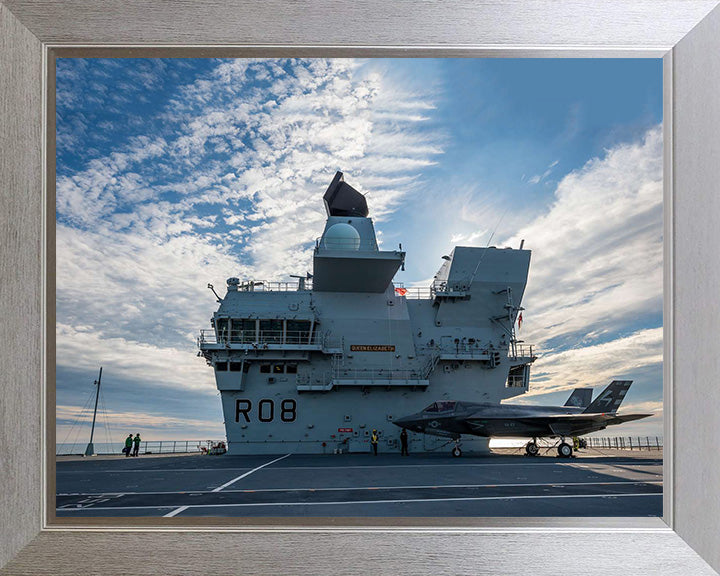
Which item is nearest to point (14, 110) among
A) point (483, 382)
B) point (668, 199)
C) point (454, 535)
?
point (454, 535)

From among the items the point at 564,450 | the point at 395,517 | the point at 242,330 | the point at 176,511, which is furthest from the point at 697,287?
the point at 242,330


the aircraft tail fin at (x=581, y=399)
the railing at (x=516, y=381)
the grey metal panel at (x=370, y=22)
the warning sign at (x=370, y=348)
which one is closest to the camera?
the grey metal panel at (x=370, y=22)

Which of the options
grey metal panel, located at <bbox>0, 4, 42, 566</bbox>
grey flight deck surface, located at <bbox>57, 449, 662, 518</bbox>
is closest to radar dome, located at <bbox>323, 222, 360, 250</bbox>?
grey flight deck surface, located at <bbox>57, 449, 662, 518</bbox>

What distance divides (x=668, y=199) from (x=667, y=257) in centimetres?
37

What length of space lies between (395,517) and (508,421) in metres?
15.9

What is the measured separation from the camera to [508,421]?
719 inches

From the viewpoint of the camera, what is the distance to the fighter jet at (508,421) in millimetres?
18047

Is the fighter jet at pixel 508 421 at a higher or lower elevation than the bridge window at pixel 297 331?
lower

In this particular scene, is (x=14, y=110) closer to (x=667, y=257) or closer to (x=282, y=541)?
(x=282, y=541)

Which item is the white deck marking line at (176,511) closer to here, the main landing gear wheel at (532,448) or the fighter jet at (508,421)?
the fighter jet at (508,421)

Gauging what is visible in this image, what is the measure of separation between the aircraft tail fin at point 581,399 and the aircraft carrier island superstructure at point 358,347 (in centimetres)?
249

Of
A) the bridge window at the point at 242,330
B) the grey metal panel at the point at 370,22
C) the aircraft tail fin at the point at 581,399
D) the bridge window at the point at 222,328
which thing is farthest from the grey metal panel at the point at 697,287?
the aircraft tail fin at the point at 581,399

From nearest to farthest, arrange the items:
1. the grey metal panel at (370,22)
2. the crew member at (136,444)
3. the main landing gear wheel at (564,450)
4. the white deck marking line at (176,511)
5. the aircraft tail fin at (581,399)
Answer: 1. the grey metal panel at (370,22)
2. the white deck marking line at (176,511)
3. the main landing gear wheel at (564,450)
4. the aircraft tail fin at (581,399)
5. the crew member at (136,444)

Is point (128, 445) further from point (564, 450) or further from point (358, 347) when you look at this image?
point (564, 450)
